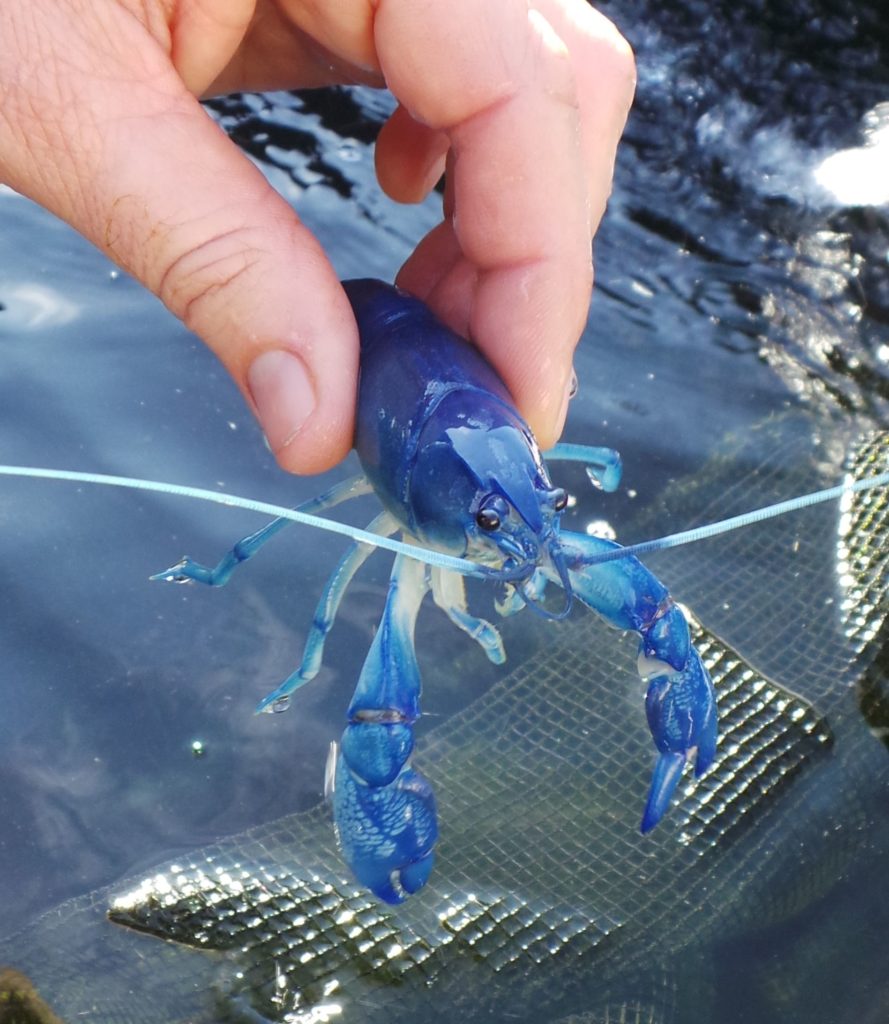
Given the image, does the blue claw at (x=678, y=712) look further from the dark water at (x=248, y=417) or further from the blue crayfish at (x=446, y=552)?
the dark water at (x=248, y=417)

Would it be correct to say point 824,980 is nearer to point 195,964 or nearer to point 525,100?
point 195,964

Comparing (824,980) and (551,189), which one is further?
(824,980)

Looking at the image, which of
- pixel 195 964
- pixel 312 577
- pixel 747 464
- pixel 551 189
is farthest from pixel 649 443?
pixel 195 964

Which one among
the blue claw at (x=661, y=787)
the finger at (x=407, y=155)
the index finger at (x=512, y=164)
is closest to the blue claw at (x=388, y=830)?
the blue claw at (x=661, y=787)

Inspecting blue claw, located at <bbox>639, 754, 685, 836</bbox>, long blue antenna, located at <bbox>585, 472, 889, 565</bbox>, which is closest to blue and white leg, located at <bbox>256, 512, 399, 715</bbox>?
long blue antenna, located at <bbox>585, 472, 889, 565</bbox>

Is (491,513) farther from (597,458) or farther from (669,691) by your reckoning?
(597,458)

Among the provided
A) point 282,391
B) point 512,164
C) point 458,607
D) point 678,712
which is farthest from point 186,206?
point 678,712
